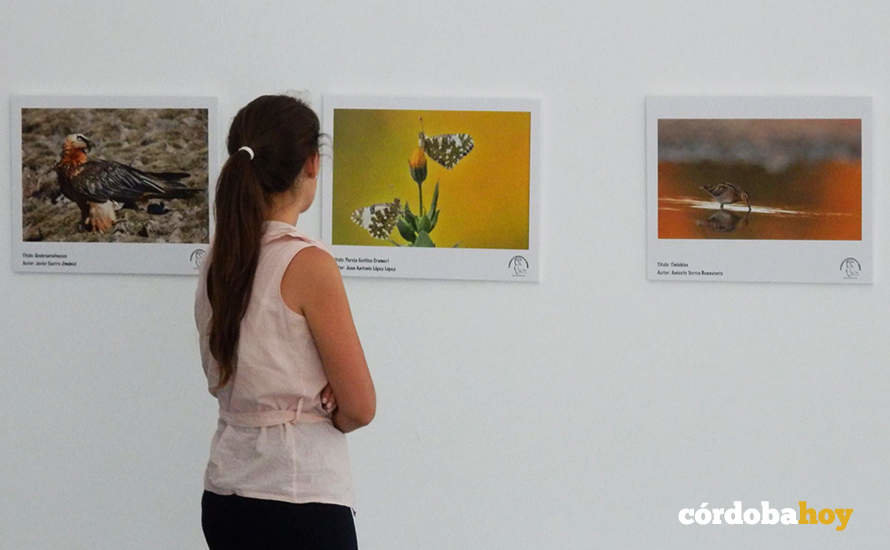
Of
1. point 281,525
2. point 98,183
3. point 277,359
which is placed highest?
point 98,183

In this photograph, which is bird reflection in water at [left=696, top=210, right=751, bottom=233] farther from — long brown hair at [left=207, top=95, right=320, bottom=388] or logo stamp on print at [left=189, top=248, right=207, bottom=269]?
logo stamp on print at [left=189, top=248, right=207, bottom=269]

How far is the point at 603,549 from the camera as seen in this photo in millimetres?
2572

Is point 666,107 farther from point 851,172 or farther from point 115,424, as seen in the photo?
point 115,424

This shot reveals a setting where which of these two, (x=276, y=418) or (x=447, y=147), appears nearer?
(x=276, y=418)

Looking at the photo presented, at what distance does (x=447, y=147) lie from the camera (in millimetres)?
2572

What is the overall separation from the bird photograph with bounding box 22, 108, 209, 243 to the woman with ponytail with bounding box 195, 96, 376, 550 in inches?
35.0

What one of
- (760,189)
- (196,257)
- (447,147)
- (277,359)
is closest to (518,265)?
(447,147)

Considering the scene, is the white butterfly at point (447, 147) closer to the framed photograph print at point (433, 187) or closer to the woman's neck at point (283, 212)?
the framed photograph print at point (433, 187)

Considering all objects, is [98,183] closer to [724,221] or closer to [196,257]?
[196,257]

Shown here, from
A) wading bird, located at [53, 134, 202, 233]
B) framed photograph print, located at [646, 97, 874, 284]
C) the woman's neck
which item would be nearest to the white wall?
framed photograph print, located at [646, 97, 874, 284]

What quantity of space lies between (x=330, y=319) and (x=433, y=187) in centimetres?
94

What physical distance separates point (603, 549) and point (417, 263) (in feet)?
2.88

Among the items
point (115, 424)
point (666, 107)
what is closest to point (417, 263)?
point (666, 107)

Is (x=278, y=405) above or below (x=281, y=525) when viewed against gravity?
above
